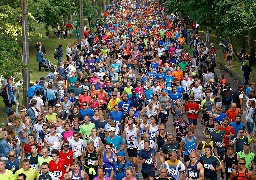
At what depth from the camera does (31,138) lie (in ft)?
45.0

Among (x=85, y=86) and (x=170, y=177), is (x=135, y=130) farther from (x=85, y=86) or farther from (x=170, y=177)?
(x=85, y=86)

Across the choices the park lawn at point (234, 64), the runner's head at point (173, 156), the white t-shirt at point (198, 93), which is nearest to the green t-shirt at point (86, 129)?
the runner's head at point (173, 156)

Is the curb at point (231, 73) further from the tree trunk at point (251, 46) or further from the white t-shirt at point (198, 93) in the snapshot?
the white t-shirt at point (198, 93)

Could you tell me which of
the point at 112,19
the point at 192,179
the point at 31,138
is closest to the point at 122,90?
the point at 31,138

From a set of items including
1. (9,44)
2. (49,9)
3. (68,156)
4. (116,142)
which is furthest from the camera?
(49,9)

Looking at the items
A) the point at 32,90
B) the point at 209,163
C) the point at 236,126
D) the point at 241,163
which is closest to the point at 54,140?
the point at 209,163

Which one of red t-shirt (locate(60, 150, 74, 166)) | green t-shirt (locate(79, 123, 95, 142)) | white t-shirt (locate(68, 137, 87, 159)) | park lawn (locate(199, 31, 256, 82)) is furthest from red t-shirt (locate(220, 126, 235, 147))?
park lawn (locate(199, 31, 256, 82))

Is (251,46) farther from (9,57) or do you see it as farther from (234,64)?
(9,57)

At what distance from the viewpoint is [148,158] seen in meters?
13.5

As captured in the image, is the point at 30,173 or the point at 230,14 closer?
the point at 30,173

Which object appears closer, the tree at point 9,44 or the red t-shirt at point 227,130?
the red t-shirt at point 227,130

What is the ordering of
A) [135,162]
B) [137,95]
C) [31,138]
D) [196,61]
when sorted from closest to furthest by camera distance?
1. [31,138]
2. [135,162]
3. [137,95]
4. [196,61]

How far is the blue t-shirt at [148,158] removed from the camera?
1345 cm

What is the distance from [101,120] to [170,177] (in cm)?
503
